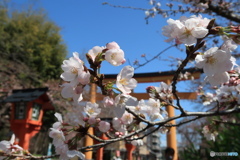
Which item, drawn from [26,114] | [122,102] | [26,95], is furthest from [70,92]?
[26,95]

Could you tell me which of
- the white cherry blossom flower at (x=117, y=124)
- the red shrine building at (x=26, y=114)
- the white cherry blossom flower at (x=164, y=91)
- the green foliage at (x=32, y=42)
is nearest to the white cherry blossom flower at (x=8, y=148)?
the white cherry blossom flower at (x=117, y=124)

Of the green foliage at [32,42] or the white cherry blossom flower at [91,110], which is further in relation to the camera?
the green foliage at [32,42]

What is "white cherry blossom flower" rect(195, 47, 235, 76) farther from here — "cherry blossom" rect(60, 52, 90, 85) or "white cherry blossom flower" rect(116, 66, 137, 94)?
"cherry blossom" rect(60, 52, 90, 85)

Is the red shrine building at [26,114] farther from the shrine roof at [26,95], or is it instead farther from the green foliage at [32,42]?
the green foliage at [32,42]

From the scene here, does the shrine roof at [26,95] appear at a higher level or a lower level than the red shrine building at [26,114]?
higher

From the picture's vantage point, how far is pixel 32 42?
8273mm

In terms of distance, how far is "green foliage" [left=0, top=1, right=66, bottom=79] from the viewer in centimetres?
762

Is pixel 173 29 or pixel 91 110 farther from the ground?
pixel 173 29

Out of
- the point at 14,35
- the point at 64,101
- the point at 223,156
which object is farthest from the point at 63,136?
the point at 14,35

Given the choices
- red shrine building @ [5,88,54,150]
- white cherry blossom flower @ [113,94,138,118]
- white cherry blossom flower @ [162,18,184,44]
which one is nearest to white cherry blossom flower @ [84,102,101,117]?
white cherry blossom flower @ [113,94,138,118]

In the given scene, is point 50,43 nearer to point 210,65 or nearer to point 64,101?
point 64,101

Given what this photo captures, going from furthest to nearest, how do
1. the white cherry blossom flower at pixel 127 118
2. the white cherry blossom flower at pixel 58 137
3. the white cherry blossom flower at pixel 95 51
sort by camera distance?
the white cherry blossom flower at pixel 127 118 → the white cherry blossom flower at pixel 58 137 → the white cherry blossom flower at pixel 95 51

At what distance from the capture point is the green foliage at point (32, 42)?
7621 mm

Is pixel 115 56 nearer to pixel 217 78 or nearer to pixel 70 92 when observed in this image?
pixel 70 92
